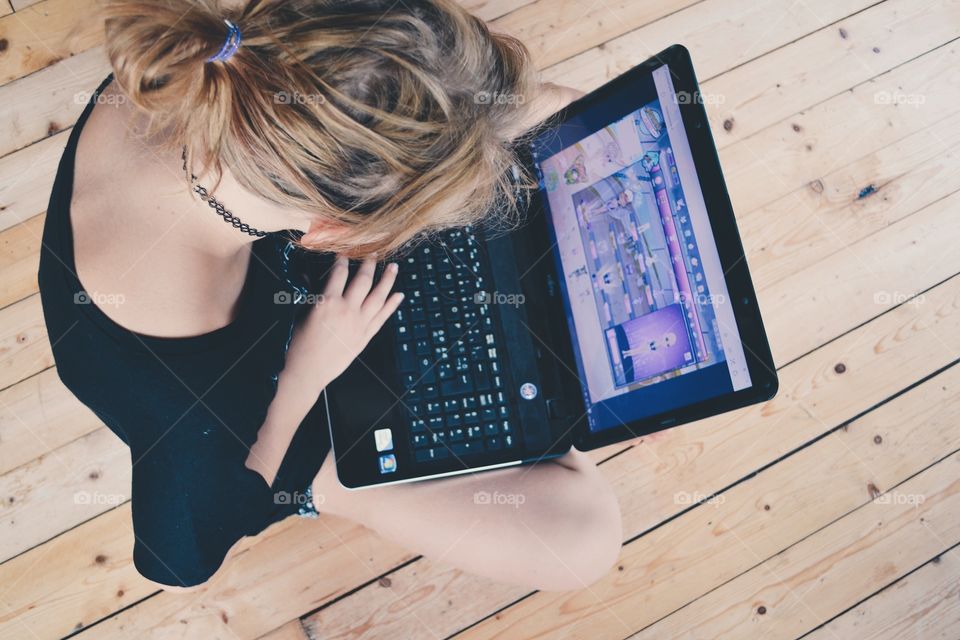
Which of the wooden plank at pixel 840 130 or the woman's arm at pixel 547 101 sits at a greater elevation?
the woman's arm at pixel 547 101

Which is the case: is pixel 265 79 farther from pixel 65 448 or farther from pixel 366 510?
pixel 65 448

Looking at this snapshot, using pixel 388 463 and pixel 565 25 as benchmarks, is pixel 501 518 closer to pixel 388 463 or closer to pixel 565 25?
pixel 388 463

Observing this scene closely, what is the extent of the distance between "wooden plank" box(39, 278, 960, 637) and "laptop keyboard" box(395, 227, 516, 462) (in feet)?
1.54

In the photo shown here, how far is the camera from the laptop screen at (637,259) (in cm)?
67

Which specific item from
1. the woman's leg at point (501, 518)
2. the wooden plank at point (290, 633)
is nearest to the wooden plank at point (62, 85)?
the woman's leg at point (501, 518)

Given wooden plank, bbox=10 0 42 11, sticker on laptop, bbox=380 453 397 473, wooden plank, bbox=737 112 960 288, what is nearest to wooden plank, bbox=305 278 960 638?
wooden plank, bbox=737 112 960 288

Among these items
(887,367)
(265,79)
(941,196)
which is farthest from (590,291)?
(941,196)

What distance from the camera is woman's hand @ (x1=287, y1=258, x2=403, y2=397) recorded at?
0.87m

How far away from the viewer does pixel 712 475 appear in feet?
4.08

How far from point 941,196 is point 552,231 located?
96 centimetres

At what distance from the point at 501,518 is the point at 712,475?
504 millimetres

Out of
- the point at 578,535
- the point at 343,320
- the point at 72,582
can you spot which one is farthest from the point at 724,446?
the point at 72,582

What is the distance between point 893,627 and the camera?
1.23 metres

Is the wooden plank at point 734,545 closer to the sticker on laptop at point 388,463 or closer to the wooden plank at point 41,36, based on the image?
the sticker on laptop at point 388,463
